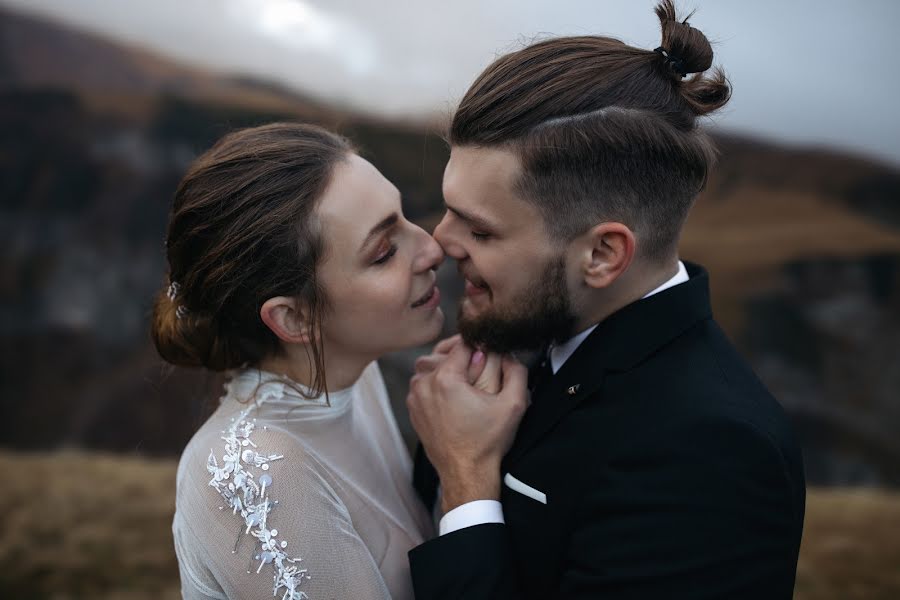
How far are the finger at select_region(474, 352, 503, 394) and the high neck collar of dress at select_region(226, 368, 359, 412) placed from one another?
1.37 ft

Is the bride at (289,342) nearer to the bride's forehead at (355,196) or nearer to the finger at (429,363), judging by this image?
the bride's forehead at (355,196)

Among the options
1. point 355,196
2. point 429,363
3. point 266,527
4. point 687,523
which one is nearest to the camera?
point 687,523

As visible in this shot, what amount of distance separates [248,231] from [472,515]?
2.87 feet

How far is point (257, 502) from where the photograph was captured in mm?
1609

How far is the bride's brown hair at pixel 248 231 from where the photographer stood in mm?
1748

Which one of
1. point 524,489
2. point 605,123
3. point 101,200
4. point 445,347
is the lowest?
point 101,200

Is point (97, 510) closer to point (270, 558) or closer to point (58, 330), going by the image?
point (58, 330)

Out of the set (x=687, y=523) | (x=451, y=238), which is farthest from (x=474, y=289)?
(x=687, y=523)

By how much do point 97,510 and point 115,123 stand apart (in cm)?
299

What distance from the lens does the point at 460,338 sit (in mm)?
2029

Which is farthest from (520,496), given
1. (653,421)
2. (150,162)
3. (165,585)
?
(150,162)

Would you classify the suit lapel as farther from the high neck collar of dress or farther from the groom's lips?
the high neck collar of dress

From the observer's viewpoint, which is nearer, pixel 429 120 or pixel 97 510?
pixel 97 510

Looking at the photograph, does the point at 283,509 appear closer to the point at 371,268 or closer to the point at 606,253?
the point at 371,268
